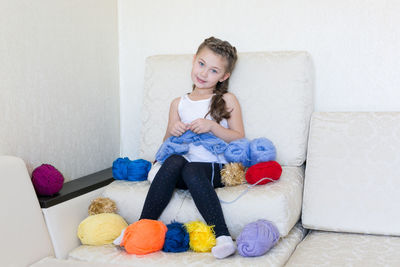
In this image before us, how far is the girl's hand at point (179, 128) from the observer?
196cm

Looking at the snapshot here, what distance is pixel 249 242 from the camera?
1.50m

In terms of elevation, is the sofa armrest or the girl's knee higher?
the girl's knee

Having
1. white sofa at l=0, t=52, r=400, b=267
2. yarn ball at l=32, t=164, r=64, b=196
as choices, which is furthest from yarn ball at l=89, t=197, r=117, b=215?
yarn ball at l=32, t=164, r=64, b=196

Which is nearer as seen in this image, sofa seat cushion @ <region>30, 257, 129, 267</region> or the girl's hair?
sofa seat cushion @ <region>30, 257, 129, 267</region>

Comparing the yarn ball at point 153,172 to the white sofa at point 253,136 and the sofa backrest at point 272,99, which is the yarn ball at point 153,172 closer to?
the white sofa at point 253,136

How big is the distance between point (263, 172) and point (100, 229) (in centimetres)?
65

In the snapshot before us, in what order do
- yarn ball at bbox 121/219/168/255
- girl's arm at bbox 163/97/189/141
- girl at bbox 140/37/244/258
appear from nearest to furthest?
yarn ball at bbox 121/219/168/255 < girl at bbox 140/37/244/258 < girl's arm at bbox 163/97/189/141

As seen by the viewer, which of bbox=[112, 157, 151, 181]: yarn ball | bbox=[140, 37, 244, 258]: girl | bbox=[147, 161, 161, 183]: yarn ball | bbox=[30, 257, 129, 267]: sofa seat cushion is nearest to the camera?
bbox=[30, 257, 129, 267]: sofa seat cushion

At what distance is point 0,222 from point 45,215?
0.22 metres

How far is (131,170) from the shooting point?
2.01 metres

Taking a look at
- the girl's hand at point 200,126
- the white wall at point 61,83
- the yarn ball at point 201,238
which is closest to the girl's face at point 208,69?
the girl's hand at point 200,126

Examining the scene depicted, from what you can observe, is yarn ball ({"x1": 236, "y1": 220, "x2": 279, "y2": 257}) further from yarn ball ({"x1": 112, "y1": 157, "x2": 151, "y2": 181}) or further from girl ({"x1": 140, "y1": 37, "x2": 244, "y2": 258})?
yarn ball ({"x1": 112, "y1": 157, "x2": 151, "y2": 181})

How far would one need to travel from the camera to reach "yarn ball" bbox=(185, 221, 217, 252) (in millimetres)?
1587

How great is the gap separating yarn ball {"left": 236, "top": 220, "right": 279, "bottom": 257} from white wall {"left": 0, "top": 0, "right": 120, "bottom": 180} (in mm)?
950
